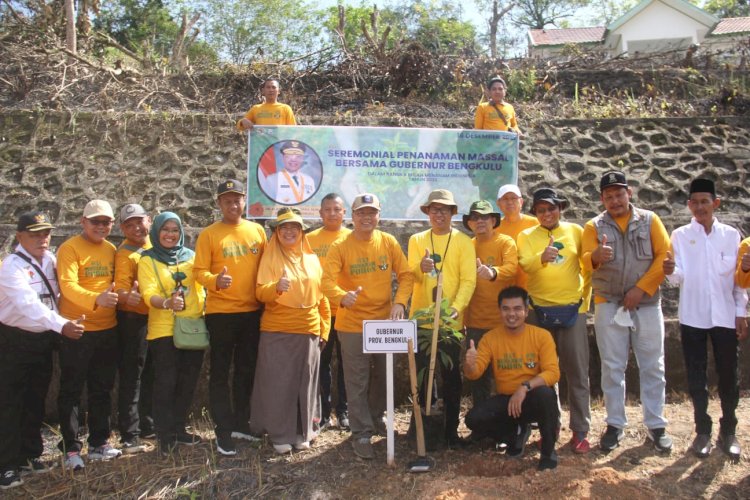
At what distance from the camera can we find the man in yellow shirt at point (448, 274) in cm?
464

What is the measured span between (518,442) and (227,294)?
235cm

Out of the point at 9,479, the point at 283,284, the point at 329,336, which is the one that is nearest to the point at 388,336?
the point at 283,284

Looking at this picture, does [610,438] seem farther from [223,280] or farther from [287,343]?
[223,280]

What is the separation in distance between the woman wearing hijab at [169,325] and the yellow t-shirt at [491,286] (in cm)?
206

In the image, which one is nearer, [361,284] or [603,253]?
[603,253]

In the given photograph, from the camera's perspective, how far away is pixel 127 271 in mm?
4730

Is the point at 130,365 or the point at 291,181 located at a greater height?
the point at 291,181

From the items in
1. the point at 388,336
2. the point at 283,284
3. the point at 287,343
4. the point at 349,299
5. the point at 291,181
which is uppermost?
the point at 291,181

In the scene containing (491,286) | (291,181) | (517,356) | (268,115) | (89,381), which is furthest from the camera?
(268,115)

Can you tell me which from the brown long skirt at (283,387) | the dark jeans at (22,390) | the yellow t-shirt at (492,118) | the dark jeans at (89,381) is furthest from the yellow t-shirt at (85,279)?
the yellow t-shirt at (492,118)

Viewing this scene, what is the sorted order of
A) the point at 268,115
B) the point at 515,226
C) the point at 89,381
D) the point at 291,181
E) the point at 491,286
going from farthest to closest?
the point at 268,115, the point at 291,181, the point at 515,226, the point at 491,286, the point at 89,381

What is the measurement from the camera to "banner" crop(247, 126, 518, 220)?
6.73 m

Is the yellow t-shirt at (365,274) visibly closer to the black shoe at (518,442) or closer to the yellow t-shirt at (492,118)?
the black shoe at (518,442)

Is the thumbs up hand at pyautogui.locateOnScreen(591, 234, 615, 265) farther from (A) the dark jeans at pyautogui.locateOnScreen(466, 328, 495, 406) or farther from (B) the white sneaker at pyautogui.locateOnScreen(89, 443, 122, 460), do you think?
(B) the white sneaker at pyautogui.locateOnScreen(89, 443, 122, 460)
